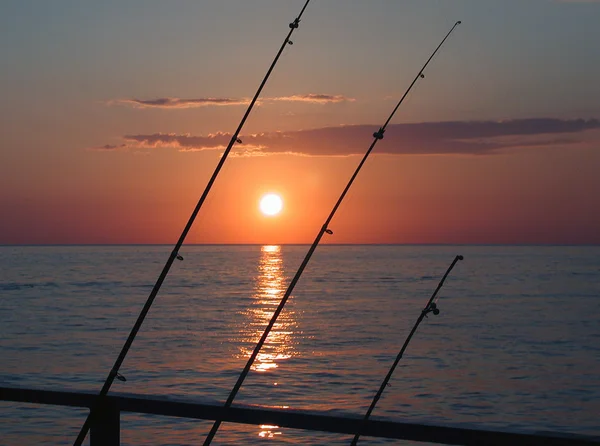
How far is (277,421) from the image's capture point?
9.59 ft

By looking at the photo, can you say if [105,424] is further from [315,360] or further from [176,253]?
[315,360]

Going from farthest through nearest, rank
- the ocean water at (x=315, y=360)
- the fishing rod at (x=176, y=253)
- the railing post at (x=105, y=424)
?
the ocean water at (x=315, y=360), the railing post at (x=105, y=424), the fishing rod at (x=176, y=253)

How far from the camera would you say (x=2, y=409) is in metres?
13.8

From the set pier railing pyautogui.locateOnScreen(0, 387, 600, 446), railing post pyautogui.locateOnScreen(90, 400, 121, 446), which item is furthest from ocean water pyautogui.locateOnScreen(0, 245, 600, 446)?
railing post pyautogui.locateOnScreen(90, 400, 121, 446)

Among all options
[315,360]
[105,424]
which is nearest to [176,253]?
[105,424]

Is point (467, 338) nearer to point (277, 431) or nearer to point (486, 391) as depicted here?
point (486, 391)

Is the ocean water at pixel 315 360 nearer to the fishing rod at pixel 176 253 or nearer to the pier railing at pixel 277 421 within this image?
the pier railing at pixel 277 421

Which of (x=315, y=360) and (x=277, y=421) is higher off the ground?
(x=315, y=360)

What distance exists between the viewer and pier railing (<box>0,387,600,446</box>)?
8.39 feet

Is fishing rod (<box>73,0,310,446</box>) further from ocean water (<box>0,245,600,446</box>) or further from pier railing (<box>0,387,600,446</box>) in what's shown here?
ocean water (<box>0,245,600,446</box>)

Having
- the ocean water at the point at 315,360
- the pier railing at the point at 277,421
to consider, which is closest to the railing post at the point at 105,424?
the pier railing at the point at 277,421

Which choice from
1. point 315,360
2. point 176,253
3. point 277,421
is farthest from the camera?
point 315,360

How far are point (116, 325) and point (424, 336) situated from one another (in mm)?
12140

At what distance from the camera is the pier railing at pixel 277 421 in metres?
2.56
